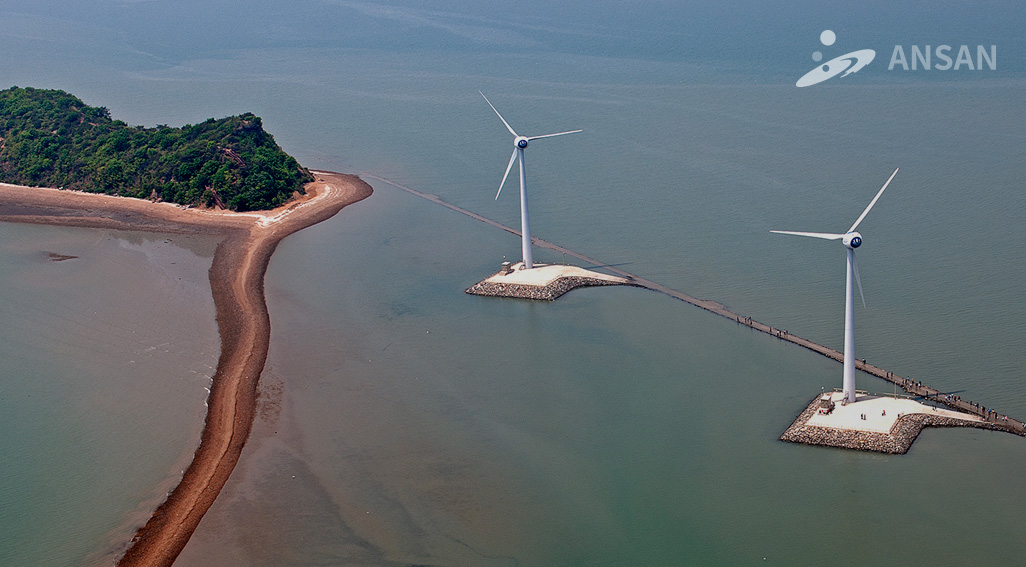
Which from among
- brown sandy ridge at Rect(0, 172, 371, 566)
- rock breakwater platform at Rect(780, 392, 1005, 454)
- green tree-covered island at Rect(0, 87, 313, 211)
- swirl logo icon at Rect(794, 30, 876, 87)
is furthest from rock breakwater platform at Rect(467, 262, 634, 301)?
swirl logo icon at Rect(794, 30, 876, 87)

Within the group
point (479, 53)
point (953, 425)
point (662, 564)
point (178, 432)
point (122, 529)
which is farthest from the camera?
point (479, 53)

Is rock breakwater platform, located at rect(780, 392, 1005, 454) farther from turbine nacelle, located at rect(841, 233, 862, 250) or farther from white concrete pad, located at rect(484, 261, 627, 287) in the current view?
white concrete pad, located at rect(484, 261, 627, 287)

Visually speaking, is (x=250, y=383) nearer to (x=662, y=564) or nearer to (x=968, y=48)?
(x=662, y=564)

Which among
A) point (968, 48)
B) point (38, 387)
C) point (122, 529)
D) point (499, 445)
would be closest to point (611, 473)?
point (499, 445)

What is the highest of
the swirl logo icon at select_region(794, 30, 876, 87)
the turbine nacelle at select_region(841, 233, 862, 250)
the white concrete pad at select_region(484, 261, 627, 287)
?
the swirl logo icon at select_region(794, 30, 876, 87)

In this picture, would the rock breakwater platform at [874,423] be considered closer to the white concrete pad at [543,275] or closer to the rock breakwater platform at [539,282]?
the rock breakwater platform at [539,282]
